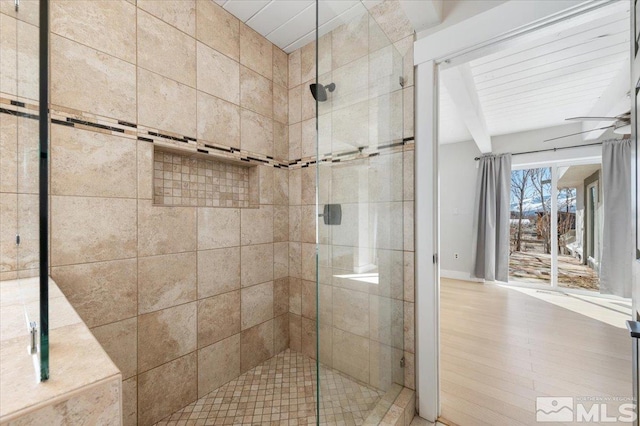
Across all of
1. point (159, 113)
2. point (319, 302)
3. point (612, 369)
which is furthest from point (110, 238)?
point (612, 369)

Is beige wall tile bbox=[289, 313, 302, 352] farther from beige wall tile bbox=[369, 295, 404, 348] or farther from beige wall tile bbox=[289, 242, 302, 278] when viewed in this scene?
beige wall tile bbox=[369, 295, 404, 348]

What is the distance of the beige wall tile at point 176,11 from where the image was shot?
4.92ft

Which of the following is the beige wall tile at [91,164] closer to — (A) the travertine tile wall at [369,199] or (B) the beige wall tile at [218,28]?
(B) the beige wall tile at [218,28]

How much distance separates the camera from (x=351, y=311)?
1222 millimetres

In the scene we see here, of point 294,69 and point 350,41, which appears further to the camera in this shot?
point 294,69

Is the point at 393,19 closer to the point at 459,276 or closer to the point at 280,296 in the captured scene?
the point at 280,296

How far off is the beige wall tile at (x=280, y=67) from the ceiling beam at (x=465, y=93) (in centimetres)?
137

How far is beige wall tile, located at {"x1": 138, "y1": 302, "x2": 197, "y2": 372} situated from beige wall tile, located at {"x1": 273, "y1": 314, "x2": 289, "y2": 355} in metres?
0.72

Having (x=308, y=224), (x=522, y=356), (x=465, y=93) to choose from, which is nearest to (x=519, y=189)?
(x=465, y=93)

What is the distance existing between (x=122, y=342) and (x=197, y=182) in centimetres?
103

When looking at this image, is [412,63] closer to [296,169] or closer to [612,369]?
[296,169]

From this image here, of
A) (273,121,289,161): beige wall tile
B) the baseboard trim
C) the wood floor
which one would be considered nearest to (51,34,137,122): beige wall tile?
(273,121,289,161): beige wall tile

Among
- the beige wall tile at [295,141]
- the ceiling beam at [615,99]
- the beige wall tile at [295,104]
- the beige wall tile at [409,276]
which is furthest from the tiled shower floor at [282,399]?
the ceiling beam at [615,99]

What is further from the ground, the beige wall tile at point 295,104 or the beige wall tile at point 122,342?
the beige wall tile at point 295,104
